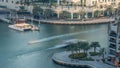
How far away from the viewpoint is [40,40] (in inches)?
1587

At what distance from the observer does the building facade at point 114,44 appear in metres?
31.5

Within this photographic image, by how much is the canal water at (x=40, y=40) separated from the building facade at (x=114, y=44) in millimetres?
3876

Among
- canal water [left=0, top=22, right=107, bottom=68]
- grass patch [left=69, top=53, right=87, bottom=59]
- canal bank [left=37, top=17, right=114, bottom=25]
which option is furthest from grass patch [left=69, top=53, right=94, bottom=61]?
canal bank [left=37, top=17, right=114, bottom=25]

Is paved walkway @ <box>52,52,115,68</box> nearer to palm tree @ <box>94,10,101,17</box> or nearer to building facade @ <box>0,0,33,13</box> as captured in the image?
palm tree @ <box>94,10,101,17</box>

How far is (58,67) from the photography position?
3219 cm

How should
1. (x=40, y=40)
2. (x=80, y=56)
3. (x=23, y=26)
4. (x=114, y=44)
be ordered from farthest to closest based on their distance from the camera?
(x=23, y=26) < (x=40, y=40) < (x=80, y=56) < (x=114, y=44)

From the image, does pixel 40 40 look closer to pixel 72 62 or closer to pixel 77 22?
pixel 72 62

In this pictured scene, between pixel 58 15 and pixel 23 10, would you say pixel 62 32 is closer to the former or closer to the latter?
pixel 58 15

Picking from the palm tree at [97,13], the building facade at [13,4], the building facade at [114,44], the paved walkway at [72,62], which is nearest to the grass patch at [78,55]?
the paved walkway at [72,62]

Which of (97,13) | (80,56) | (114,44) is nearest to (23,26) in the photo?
(97,13)

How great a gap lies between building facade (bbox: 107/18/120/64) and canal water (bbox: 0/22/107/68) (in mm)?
3876

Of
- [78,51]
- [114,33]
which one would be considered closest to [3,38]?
[78,51]

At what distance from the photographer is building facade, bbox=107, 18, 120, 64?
3148cm

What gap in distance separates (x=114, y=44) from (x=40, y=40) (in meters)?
10.0
